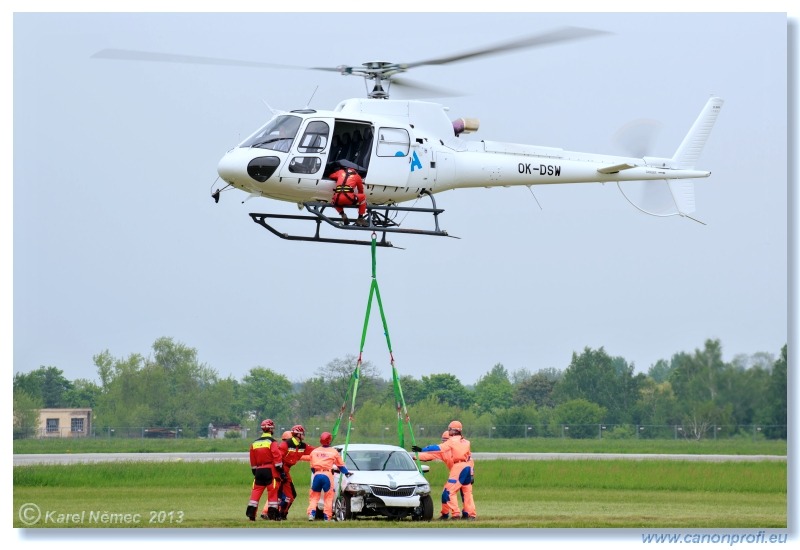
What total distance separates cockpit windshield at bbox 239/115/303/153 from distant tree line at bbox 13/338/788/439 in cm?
1561

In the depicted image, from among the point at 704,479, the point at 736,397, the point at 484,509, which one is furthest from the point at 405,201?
the point at 704,479

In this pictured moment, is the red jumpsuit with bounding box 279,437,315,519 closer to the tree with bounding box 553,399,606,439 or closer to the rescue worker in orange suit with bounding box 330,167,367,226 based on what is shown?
the rescue worker in orange suit with bounding box 330,167,367,226

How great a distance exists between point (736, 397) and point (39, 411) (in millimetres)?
18177

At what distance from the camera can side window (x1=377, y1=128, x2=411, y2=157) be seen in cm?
2066

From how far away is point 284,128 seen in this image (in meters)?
20.2

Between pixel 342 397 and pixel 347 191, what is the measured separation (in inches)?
651

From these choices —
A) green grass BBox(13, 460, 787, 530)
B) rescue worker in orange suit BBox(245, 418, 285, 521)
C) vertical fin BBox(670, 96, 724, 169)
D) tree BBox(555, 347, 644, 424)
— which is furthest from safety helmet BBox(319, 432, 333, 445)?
tree BBox(555, 347, 644, 424)

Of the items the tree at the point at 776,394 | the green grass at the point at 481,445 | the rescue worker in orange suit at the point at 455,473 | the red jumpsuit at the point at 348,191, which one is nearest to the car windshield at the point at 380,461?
the rescue worker in orange suit at the point at 455,473

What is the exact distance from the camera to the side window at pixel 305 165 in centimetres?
1995

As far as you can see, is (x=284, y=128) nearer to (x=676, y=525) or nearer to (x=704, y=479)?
(x=676, y=525)

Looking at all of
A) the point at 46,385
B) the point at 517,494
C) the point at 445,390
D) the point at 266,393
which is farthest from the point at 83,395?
the point at 517,494

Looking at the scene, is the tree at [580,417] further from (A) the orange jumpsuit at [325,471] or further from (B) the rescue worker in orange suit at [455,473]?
(A) the orange jumpsuit at [325,471]

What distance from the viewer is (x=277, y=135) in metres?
20.1

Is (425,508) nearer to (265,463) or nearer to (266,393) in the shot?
(265,463)
